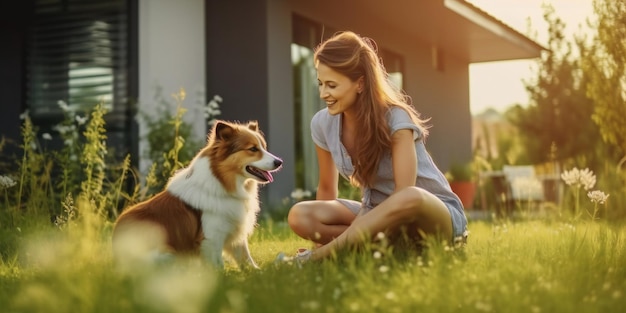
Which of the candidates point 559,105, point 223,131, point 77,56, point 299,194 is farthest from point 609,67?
point 559,105

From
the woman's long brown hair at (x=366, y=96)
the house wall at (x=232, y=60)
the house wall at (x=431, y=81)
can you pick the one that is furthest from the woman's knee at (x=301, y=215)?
the house wall at (x=431, y=81)

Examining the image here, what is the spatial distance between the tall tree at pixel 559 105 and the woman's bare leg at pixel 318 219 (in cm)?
1627

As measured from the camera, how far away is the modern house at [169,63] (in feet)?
32.1

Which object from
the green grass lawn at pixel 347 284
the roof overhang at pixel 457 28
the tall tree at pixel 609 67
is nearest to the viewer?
the green grass lawn at pixel 347 284

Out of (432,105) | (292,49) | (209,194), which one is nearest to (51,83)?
(292,49)

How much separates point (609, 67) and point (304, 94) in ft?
13.6

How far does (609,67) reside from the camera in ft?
28.9

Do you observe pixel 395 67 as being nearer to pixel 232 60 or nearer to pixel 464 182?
pixel 464 182

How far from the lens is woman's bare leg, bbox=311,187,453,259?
458cm

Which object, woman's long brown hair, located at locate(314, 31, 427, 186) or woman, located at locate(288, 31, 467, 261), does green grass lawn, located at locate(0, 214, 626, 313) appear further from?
woman's long brown hair, located at locate(314, 31, 427, 186)

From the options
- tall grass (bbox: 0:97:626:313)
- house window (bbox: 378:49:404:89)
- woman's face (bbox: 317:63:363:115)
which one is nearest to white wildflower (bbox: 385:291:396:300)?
tall grass (bbox: 0:97:626:313)

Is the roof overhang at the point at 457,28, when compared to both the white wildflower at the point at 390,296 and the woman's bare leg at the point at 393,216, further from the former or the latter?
the white wildflower at the point at 390,296

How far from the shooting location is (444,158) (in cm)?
1702

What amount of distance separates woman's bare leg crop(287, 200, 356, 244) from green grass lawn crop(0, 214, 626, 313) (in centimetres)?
65
